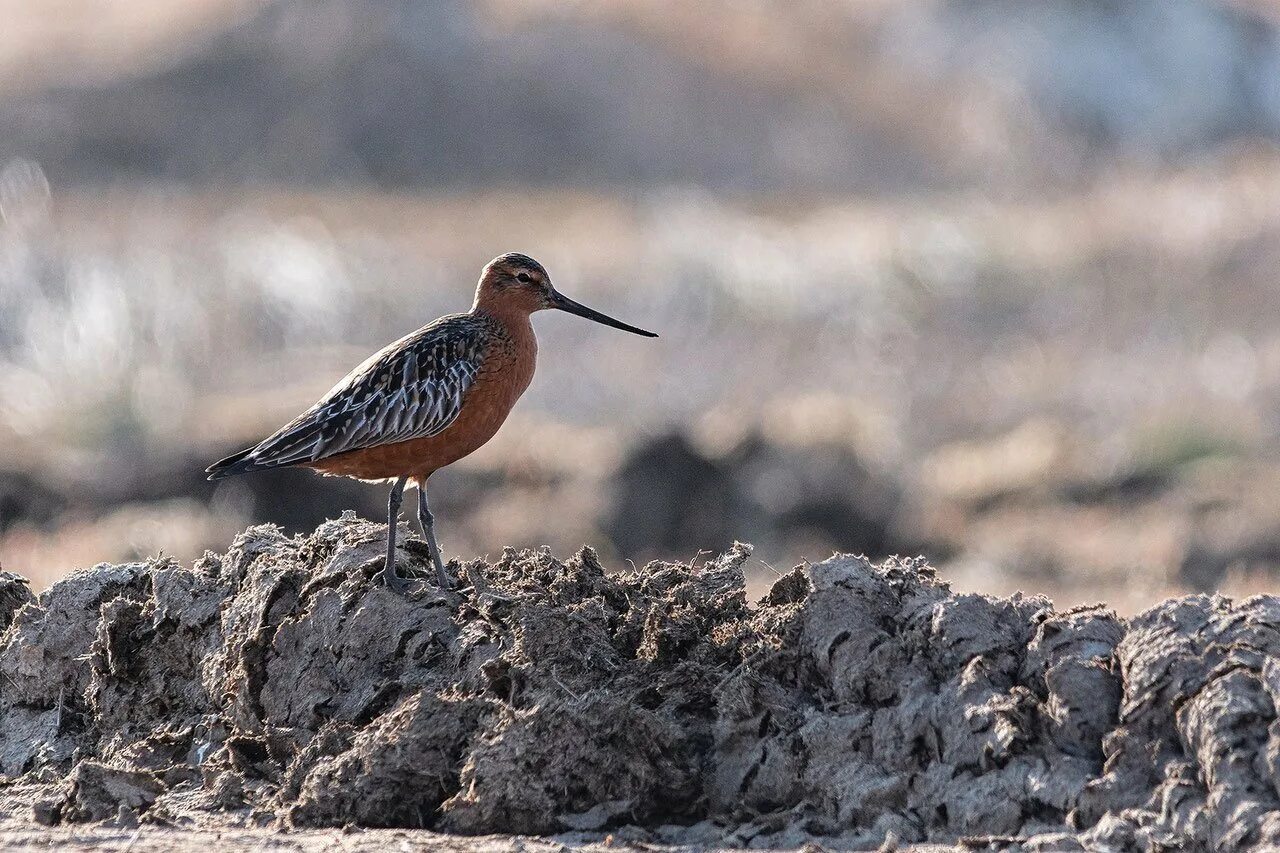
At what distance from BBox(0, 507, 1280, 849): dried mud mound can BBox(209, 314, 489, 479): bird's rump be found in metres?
0.60

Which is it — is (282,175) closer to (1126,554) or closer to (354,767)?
(1126,554)

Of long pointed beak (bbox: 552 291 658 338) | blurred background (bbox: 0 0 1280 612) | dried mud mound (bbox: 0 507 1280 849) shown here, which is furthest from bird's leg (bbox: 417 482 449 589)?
blurred background (bbox: 0 0 1280 612)

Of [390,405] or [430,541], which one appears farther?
[390,405]

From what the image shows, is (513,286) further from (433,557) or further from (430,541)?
(433,557)

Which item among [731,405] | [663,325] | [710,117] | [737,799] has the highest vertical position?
[710,117]

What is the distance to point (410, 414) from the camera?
10.0m

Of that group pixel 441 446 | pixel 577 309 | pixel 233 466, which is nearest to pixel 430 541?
pixel 441 446

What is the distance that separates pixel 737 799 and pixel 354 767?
1429mm

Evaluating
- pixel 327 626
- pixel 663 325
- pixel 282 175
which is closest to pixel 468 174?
pixel 282 175

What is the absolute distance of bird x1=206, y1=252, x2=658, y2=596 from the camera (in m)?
10.0

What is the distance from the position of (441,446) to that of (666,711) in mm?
2381

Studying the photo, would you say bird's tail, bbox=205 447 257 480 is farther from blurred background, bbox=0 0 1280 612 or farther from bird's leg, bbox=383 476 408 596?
Answer: blurred background, bbox=0 0 1280 612

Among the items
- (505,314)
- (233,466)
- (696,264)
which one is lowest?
(233,466)

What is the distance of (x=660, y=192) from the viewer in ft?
157
